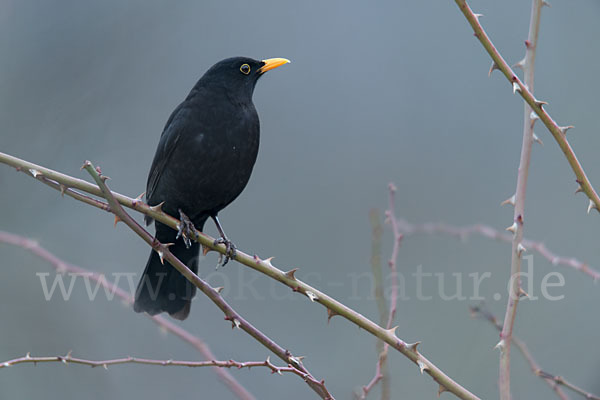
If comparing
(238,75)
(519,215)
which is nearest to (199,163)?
(238,75)

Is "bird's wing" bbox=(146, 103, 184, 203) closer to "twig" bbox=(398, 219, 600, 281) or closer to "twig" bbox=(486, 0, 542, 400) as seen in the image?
"twig" bbox=(398, 219, 600, 281)

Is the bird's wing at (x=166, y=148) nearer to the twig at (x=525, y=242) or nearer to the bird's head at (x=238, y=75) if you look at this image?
the bird's head at (x=238, y=75)

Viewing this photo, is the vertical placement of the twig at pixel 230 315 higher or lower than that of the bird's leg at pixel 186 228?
lower

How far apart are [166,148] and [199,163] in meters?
0.28

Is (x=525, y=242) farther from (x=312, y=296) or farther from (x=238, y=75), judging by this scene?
(x=238, y=75)

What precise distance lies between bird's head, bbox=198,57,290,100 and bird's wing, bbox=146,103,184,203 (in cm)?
25

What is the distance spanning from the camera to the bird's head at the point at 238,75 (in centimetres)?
371

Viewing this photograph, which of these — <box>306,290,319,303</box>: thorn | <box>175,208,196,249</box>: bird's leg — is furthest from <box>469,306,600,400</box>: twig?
<box>175,208,196,249</box>: bird's leg

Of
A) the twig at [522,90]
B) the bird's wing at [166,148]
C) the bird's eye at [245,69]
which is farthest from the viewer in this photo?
the bird's eye at [245,69]

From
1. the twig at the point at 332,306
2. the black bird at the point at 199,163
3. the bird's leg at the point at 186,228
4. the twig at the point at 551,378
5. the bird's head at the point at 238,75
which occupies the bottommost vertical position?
the twig at the point at 551,378

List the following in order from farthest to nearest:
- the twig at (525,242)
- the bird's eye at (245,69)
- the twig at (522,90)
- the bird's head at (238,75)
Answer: the bird's eye at (245,69)
the bird's head at (238,75)
the twig at (525,242)
the twig at (522,90)

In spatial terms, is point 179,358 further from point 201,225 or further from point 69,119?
point 69,119

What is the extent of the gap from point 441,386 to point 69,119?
4.04 meters

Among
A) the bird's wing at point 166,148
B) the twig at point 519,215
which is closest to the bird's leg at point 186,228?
the bird's wing at point 166,148
